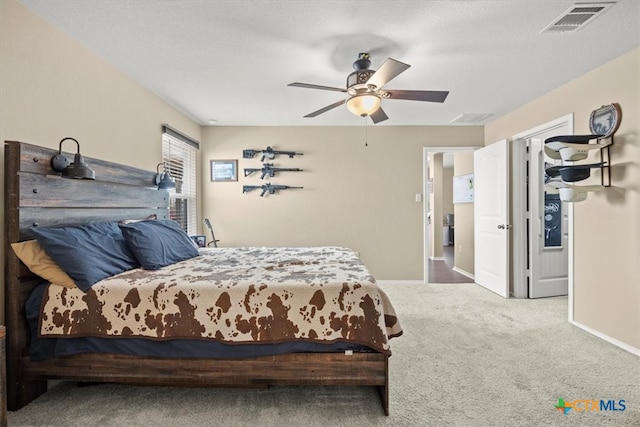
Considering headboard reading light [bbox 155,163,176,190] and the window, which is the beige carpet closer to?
headboard reading light [bbox 155,163,176,190]

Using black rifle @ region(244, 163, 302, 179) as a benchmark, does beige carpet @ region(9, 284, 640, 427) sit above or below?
below

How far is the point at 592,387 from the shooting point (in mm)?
2088

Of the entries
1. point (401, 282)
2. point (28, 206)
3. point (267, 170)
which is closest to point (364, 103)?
point (28, 206)

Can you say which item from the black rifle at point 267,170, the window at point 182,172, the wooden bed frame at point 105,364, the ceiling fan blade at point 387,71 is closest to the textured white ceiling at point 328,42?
the ceiling fan blade at point 387,71

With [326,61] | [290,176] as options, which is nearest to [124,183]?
[326,61]

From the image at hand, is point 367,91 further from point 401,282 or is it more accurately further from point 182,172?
point 401,282

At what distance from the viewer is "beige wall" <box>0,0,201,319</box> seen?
1.94 meters

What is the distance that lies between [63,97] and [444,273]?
578 cm

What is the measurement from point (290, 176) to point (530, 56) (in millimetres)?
3257

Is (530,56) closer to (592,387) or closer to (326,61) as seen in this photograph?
(326,61)

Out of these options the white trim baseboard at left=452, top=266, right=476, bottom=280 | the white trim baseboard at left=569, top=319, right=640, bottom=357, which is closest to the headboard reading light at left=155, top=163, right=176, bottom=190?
the white trim baseboard at left=569, top=319, right=640, bottom=357

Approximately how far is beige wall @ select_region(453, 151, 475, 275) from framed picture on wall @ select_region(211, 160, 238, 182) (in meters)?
3.89

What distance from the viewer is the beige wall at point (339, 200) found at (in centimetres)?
493

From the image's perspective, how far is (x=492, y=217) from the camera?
446 cm
